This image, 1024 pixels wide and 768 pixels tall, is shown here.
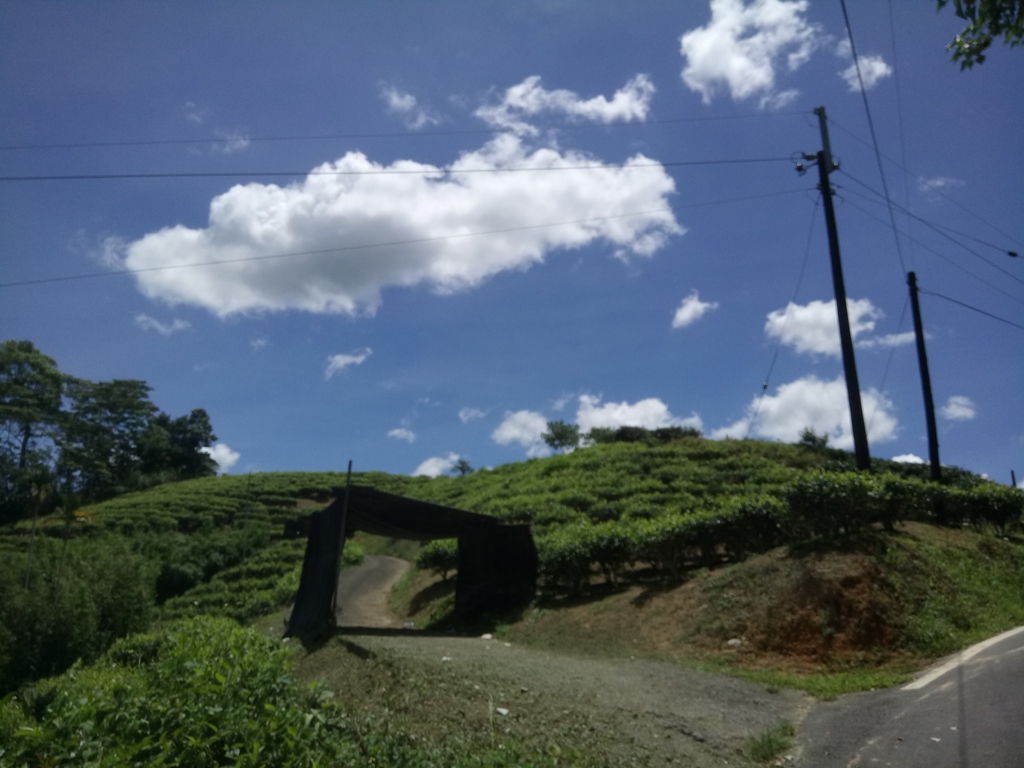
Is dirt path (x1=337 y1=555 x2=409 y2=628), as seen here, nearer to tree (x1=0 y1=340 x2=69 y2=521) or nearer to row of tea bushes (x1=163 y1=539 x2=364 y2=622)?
row of tea bushes (x1=163 y1=539 x2=364 y2=622)

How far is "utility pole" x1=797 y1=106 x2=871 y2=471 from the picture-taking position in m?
14.1

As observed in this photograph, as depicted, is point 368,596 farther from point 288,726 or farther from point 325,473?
point 325,473

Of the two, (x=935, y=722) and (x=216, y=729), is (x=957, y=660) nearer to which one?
(x=935, y=722)

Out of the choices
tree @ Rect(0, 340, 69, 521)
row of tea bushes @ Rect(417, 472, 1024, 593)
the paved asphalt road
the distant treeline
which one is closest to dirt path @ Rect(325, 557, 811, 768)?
the paved asphalt road

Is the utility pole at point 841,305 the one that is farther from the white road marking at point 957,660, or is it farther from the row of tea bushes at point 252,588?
the row of tea bushes at point 252,588

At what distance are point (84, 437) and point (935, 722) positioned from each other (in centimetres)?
5700

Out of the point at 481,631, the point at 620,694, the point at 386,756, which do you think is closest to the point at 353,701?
the point at 386,756

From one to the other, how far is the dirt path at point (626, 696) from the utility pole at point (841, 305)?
6.91m

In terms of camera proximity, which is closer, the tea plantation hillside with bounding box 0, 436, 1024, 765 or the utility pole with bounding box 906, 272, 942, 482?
the tea plantation hillside with bounding box 0, 436, 1024, 765

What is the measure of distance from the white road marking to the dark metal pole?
16.3ft

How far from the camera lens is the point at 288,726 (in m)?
4.77

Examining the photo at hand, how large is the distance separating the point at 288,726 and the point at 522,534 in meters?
10.7

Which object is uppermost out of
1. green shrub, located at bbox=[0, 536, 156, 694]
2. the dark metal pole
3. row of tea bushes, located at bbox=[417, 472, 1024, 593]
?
the dark metal pole

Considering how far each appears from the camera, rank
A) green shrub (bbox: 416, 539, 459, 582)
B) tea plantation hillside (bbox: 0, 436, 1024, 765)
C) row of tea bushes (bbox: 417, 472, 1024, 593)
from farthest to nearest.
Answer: green shrub (bbox: 416, 539, 459, 582)
row of tea bushes (bbox: 417, 472, 1024, 593)
tea plantation hillside (bbox: 0, 436, 1024, 765)
